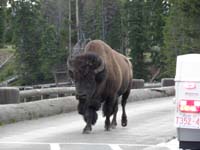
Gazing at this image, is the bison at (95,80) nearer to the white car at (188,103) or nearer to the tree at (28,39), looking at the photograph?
the white car at (188,103)

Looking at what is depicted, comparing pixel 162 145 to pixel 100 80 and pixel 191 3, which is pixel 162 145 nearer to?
pixel 100 80

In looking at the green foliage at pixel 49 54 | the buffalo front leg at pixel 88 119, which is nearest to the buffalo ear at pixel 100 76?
the buffalo front leg at pixel 88 119

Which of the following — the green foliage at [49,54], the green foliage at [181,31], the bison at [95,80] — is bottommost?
the green foliage at [49,54]

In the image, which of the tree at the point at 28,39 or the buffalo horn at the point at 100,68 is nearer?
the buffalo horn at the point at 100,68

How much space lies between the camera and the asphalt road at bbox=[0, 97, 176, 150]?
13094 millimetres

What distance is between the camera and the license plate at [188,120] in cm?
966

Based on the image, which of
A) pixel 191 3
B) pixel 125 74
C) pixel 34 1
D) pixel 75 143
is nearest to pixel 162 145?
pixel 75 143

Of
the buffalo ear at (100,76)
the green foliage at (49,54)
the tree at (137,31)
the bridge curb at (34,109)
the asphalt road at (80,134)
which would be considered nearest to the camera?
the asphalt road at (80,134)

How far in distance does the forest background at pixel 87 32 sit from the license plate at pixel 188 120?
177ft

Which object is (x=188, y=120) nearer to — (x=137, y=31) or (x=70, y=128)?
(x=70, y=128)

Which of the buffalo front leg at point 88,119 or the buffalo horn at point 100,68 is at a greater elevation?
the buffalo horn at point 100,68

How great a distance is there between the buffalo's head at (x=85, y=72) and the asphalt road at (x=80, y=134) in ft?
3.18

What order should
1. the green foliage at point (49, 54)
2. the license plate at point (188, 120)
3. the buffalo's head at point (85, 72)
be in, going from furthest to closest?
1. the green foliage at point (49, 54)
2. the buffalo's head at point (85, 72)
3. the license plate at point (188, 120)

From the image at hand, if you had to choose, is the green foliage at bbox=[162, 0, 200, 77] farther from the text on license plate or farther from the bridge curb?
the text on license plate
